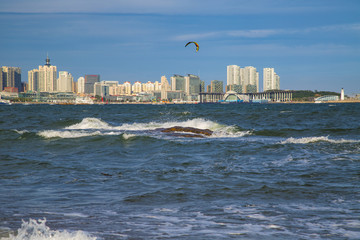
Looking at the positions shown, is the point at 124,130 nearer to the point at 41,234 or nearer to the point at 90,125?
the point at 90,125

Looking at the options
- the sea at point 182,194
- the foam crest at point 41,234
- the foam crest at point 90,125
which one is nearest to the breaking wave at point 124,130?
the foam crest at point 90,125

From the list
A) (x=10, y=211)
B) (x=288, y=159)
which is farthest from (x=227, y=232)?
(x=288, y=159)

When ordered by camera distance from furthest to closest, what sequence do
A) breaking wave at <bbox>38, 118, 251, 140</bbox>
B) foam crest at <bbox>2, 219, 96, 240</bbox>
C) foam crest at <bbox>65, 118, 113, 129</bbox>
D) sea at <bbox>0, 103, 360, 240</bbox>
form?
foam crest at <bbox>65, 118, 113, 129</bbox>
breaking wave at <bbox>38, 118, 251, 140</bbox>
sea at <bbox>0, 103, 360, 240</bbox>
foam crest at <bbox>2, 219, 96, 240</bbox>

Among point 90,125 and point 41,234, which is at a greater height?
point 90,125

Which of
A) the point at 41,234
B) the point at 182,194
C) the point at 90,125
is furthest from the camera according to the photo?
the point at 90,125

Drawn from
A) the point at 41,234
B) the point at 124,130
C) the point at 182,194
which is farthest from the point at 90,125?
the point at 41,234

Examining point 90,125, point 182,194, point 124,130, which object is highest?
point 90,125

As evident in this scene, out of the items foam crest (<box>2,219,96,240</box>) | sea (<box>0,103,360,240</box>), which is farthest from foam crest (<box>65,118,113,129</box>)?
foam crest (<box>2,219,96,240</box>)

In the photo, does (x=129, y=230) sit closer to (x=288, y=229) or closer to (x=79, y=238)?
(x=79, y=238)

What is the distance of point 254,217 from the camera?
6383 millimetres

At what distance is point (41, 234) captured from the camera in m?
5.29

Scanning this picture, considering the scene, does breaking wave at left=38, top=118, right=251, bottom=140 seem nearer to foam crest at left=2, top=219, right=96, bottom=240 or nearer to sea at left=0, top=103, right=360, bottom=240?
sea at left=0, top=103, right=360, bottom=240

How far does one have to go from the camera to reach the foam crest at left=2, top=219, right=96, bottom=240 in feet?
16.9

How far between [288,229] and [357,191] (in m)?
3.26
